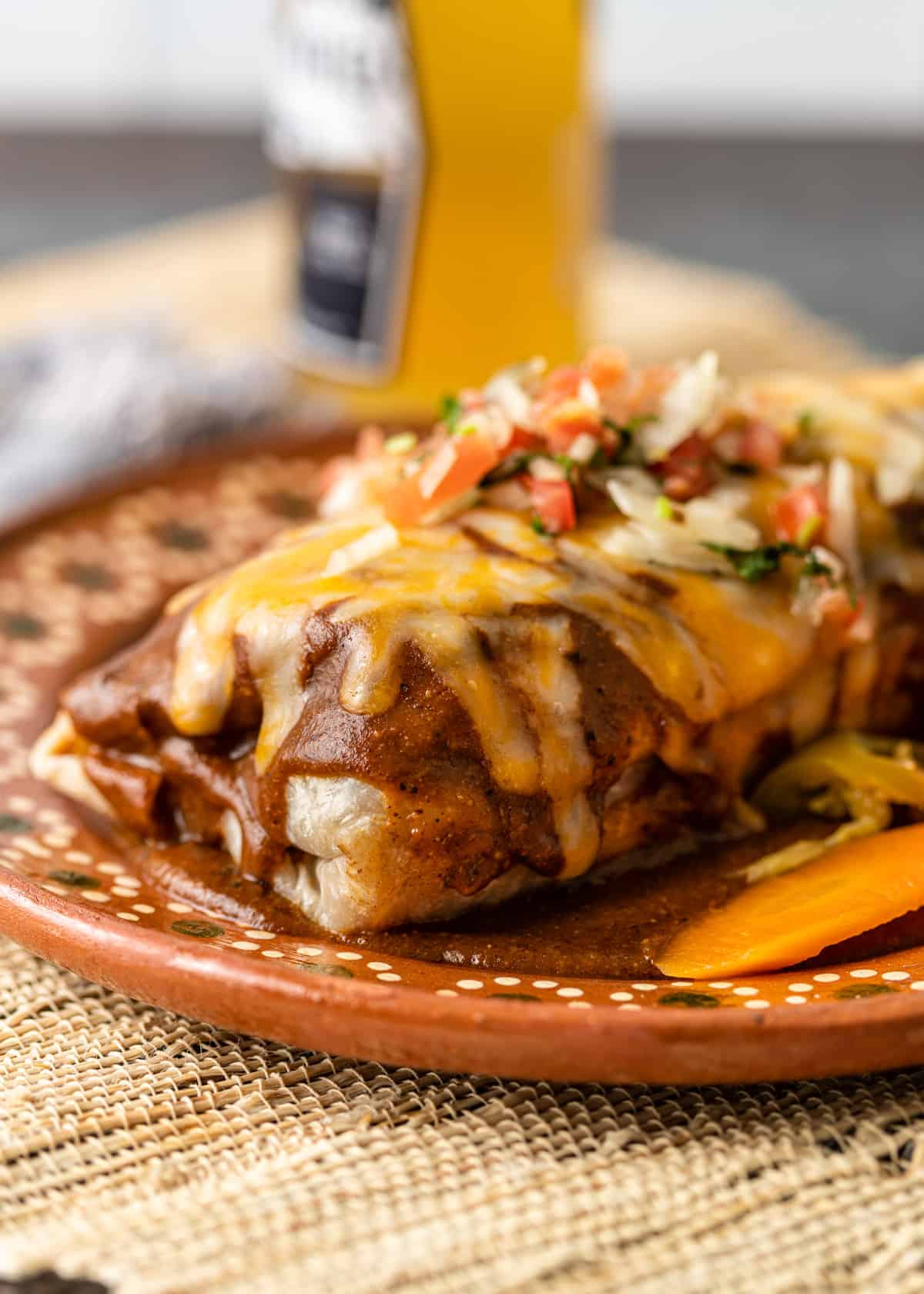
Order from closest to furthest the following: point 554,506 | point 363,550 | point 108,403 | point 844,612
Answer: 1. point 363,550
2. point 554,506
3. point 844,612
4. point 108,403

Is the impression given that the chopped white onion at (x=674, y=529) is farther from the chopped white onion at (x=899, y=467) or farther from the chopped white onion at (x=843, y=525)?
the chopped white onion at (x=899, y=467)

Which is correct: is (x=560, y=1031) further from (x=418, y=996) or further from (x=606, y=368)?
(x=606, y=368)

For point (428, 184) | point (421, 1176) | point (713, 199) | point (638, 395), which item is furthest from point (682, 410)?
point (713, 199)

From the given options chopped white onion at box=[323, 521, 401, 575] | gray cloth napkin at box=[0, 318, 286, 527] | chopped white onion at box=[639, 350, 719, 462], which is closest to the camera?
chopped white onion at box=[323, 521, 401, 575]

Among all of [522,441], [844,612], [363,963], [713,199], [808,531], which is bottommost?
[713,199]

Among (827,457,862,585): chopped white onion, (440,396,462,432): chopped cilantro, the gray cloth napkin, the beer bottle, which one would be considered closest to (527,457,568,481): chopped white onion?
(440,396,462,432): chopped cilantro

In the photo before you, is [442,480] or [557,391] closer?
[442,480]

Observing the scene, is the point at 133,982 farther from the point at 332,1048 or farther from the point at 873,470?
the point at 873,470

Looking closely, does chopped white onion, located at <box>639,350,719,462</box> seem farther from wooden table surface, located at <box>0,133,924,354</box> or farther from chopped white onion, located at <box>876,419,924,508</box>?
wooden table surface, located at <box>0,133,924,354</box>

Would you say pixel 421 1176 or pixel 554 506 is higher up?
pixel 554 506
